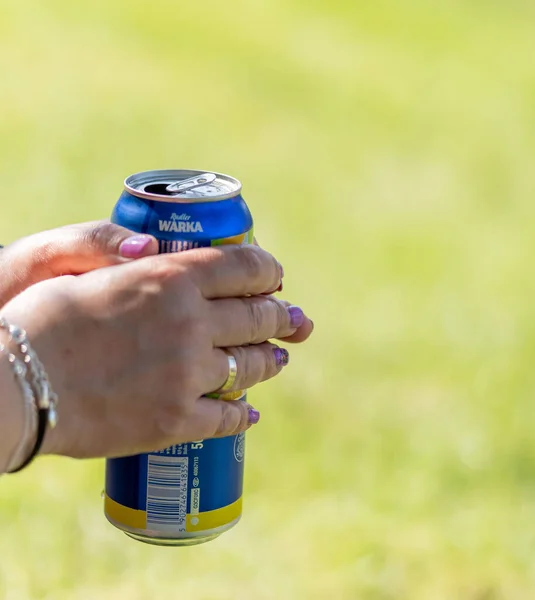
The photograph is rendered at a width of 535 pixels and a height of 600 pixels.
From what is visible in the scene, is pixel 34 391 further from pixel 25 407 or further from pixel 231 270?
pixel 231 270

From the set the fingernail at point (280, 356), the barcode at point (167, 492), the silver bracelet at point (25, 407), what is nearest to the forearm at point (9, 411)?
the silver bracelet at point (25, 407)

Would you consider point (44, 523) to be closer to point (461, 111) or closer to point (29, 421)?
point (29, 421)

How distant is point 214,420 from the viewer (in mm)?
1655

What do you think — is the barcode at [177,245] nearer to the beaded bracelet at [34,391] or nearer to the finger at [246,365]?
the finger at [246,365]

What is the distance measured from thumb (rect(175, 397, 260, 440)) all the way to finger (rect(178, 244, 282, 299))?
170 millimetres

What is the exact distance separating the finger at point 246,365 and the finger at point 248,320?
0.6 inches

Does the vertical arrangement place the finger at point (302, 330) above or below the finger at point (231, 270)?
below

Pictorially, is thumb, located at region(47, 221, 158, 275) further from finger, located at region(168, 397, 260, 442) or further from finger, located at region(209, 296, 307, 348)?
finger, located at region(168, 397, 260, 442)

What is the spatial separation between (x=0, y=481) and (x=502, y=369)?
203 centimetres

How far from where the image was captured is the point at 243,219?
1.79 m

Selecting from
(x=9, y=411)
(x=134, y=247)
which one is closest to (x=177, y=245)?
(x=134, y=247)

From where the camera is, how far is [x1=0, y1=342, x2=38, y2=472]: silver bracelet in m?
1.48

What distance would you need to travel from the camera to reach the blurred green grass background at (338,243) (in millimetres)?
3377

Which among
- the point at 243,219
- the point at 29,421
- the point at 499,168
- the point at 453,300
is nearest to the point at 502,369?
→ the point at 453,300
